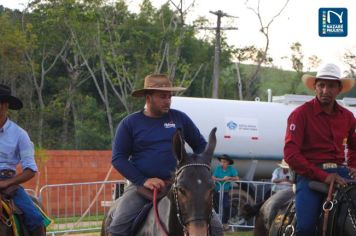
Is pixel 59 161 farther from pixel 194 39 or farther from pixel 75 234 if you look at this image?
pixel 194 39

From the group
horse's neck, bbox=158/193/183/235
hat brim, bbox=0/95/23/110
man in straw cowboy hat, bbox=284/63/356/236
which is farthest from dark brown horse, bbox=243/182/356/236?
hat brim, bbox=0/95/23/110

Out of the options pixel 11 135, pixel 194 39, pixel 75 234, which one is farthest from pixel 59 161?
pixel 11 135

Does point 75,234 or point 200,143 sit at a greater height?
point 200,143

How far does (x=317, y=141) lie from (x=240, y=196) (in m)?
11.2

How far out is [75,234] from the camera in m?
17.9

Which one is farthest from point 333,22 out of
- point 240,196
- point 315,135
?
point 315,135

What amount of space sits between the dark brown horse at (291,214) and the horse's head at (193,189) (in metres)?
1.92

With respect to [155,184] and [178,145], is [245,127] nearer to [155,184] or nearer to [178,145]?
[155,184]

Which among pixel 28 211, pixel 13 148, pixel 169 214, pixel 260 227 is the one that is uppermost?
pixel 13 148

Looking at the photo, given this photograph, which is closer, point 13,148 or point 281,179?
point 13,148

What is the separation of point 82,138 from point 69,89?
314 centimetres

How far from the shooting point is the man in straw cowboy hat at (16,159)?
24.4 feet

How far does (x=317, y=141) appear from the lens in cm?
779

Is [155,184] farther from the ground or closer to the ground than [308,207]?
farther from the ground
